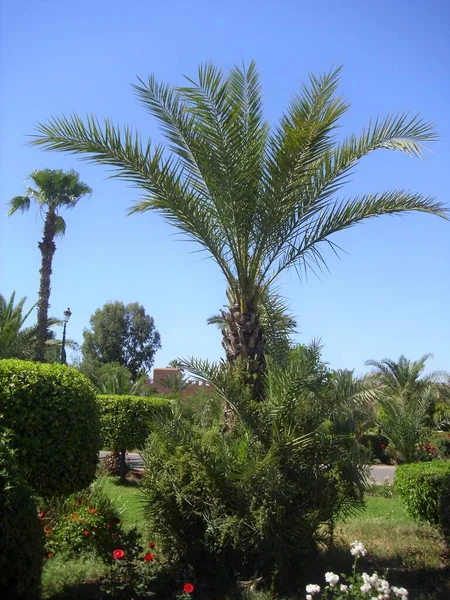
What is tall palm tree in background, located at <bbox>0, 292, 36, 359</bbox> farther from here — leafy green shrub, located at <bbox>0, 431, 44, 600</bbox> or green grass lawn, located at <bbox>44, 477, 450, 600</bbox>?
leafy green shrub, located at <bbox>0, 431, 44, 600</bbox>

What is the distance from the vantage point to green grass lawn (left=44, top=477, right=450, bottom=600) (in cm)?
596

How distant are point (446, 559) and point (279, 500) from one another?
250 cm

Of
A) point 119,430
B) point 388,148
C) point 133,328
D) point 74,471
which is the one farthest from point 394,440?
point 133,328

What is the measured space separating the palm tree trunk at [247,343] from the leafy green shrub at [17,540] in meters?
3.00

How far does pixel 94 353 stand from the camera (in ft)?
143

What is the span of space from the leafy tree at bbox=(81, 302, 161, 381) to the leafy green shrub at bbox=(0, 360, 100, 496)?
120 ft

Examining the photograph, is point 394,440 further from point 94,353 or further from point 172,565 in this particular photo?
point 94,353

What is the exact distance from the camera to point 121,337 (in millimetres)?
43688

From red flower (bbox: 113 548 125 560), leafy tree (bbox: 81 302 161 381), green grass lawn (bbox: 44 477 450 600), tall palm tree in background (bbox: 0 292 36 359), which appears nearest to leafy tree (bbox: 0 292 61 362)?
tall palm tree in background (bbox: 0 292 36 359)

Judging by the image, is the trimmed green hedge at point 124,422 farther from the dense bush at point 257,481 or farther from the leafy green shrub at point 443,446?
the dense bush at point 257,481

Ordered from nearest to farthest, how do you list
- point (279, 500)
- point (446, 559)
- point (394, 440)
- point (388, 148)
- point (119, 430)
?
point (279, 500), point (446, 559), point (388, 148), point (119, 430), point (394, 440)

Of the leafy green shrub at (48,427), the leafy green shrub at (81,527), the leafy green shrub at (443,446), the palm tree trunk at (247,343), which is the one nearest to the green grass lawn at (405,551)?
the palm tree trunk at (247,343)

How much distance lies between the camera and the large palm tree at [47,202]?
2269cm

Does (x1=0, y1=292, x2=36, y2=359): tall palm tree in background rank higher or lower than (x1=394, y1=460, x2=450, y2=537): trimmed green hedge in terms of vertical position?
higher
